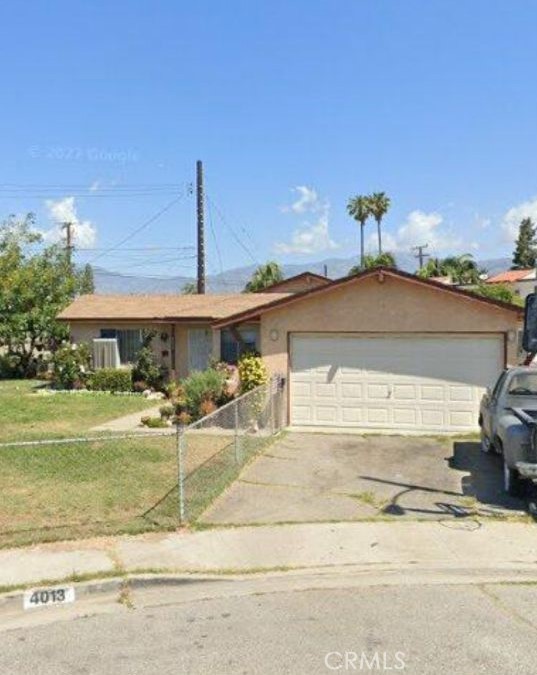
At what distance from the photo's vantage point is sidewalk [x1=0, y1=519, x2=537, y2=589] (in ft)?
22.2

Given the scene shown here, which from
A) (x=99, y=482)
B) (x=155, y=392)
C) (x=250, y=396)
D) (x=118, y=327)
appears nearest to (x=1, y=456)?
(x=99, y=482)

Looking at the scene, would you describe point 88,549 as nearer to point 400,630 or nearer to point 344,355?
point 400,630

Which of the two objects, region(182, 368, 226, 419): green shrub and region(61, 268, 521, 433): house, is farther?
region(182, 368, 226, 419): green shrub

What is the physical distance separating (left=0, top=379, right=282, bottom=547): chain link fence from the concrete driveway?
46 cm

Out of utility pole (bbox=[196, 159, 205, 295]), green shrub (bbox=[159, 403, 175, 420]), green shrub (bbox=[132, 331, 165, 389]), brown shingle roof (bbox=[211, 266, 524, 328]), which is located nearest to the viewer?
brown shingle roof (bbox=[211, 266, 524, 328])

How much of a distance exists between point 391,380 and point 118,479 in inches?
284

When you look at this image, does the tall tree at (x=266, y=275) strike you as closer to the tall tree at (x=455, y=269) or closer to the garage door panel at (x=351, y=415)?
the tall tree at (x=455, y=269)

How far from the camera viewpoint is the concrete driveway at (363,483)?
343 inches

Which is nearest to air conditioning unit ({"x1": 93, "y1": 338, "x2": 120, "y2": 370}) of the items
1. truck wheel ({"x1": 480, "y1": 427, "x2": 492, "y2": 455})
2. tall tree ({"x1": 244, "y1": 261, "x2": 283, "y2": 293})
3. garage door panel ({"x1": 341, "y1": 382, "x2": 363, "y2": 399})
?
garage door panel ({"x1": 341, "y1": 382, "x2": 363, "y2": 399})

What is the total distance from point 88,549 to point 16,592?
1184 mm

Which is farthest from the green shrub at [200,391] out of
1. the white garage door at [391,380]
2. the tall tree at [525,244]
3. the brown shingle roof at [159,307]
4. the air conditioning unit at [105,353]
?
the tall tree at [525,244]

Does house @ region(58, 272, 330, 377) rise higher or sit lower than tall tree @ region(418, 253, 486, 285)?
lower

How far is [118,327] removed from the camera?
24.2 metres

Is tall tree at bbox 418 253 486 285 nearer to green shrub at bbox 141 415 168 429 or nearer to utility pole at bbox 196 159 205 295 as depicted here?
utility pole at bbox 196 159 205 295
